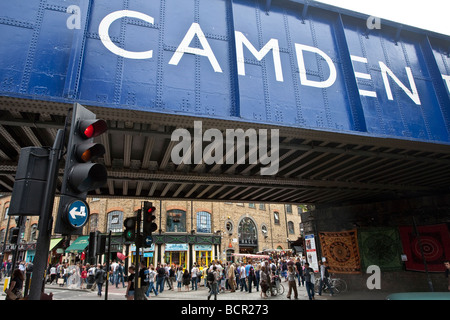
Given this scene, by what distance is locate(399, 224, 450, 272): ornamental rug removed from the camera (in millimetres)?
13297

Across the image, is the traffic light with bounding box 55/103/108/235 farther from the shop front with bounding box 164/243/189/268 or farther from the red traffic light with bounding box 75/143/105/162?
the shop front with bounding box 164/243/189/268

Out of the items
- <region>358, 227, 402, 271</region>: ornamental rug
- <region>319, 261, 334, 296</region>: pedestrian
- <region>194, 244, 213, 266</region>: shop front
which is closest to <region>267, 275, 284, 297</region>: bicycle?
<region>319, 261, 334, 296</region>: pedestrian

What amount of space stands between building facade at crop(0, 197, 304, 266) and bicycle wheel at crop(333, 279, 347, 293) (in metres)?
16.2

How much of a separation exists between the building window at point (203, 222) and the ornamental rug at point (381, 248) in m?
19.5

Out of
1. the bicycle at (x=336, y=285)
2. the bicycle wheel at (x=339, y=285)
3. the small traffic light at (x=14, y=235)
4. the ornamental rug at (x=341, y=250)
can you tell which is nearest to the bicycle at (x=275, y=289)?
the bicycle at (x=336, y=285)

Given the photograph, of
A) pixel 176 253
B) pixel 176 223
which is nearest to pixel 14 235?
pixel 176 223

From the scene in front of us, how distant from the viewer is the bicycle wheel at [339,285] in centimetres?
1586

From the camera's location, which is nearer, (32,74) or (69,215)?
(69,215)

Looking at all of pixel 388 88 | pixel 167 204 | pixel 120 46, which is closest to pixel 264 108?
pixel 120 46

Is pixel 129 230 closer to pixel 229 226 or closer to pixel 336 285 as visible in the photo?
pixel 336 285

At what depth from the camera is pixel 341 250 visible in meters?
16.8
